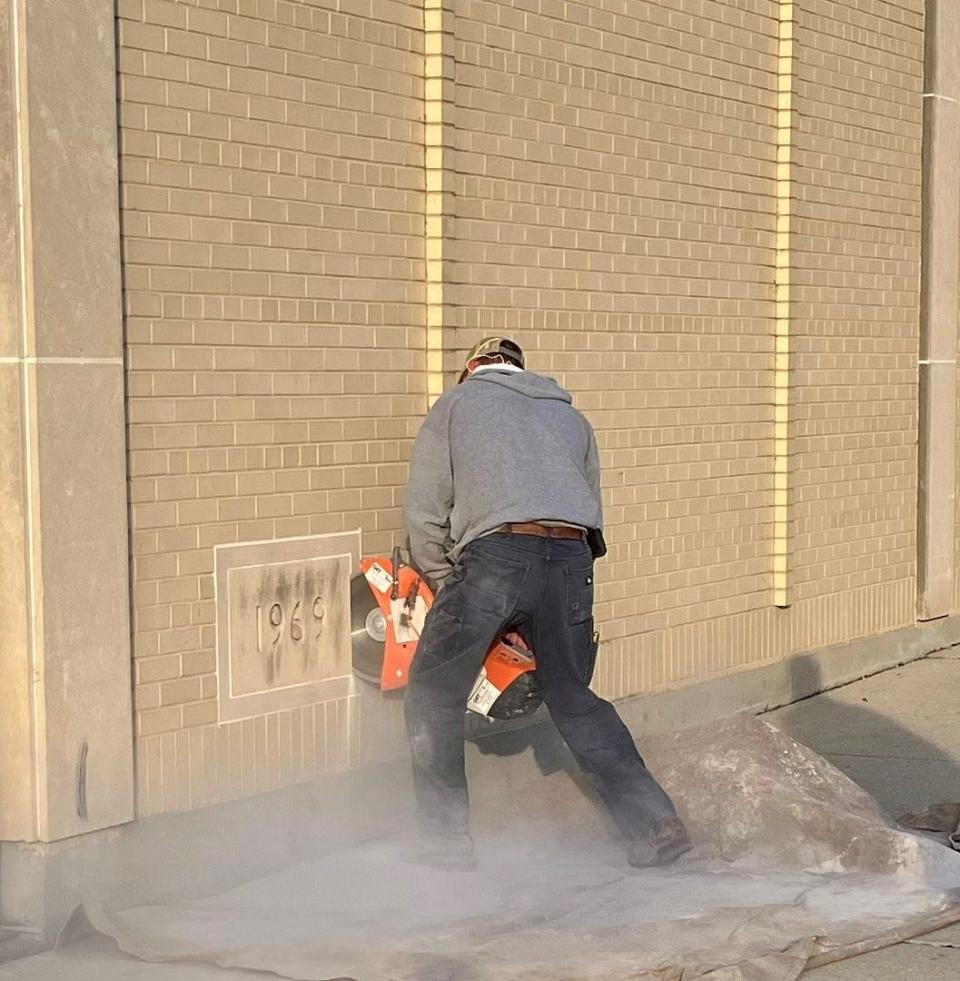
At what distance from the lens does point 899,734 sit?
1016cm

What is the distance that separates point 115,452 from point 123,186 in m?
0.87

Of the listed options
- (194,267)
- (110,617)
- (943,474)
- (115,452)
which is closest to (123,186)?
(194,267)

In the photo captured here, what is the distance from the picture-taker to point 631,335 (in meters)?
9.48

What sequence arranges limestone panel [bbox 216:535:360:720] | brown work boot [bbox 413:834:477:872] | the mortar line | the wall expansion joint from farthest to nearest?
the wall expansion joint < brown work boot [bbox 413:834:477:872] < limestone panel [bbox 216:535:360:720] < the mortar line

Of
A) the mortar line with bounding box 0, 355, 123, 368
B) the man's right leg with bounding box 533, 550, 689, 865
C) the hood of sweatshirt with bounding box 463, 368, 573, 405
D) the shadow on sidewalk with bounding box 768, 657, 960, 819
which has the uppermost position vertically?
the mortar line with bounding box 0, 355, 123, 368

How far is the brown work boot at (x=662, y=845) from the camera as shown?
730cm

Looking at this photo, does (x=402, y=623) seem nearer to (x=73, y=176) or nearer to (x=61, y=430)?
(x=61, y=430)

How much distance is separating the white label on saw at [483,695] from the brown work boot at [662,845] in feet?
2.36

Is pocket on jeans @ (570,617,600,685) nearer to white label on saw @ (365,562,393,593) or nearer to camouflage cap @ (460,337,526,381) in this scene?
white label on saw @ (365,562,393,593)

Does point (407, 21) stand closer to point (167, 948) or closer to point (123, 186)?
point (123, 186)

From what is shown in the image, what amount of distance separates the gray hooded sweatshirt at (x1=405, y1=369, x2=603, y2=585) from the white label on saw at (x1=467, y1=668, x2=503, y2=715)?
42cm

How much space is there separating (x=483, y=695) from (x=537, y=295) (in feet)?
6.88

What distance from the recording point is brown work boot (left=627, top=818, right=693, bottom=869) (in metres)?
7.30

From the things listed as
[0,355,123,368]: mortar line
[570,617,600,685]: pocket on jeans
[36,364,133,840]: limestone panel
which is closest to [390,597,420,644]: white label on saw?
→ [570,617,600,685]: pocket on jeans
